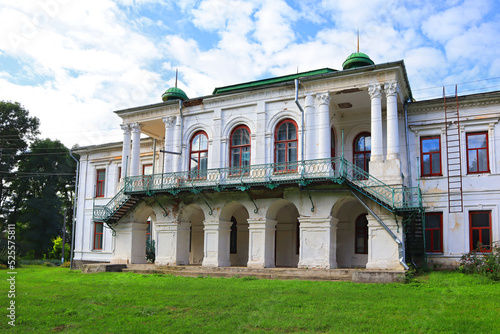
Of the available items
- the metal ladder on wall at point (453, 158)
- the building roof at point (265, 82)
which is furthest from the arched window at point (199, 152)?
the metal ladder on wall at point (453, 158)

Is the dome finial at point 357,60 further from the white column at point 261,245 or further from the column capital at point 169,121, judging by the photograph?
the column capital at point 169,121

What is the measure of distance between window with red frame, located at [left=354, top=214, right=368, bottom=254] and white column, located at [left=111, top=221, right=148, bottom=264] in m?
11.3

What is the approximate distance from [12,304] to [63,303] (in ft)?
3.97

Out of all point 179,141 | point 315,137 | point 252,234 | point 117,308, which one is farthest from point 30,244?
point 117,308

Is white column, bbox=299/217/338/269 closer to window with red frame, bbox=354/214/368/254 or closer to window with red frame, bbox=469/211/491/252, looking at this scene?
window with red frame, bbox=354/214/368/254

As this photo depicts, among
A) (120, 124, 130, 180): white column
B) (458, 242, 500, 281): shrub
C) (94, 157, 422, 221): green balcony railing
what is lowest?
(458, 242, 500, 281): shrub

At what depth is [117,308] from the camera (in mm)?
11609

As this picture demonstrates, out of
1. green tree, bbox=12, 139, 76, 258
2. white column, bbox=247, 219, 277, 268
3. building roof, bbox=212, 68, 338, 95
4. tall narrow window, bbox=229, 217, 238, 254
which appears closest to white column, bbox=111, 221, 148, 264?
tall narrow window, bbox=229, 217, 238, 254

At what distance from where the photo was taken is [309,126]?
70.5 feet

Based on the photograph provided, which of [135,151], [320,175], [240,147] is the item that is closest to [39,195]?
[135,151]

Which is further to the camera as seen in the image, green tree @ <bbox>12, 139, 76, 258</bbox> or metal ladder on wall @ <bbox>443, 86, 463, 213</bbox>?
green tree @ <bbox>12, 139, 76, 258</bbox>

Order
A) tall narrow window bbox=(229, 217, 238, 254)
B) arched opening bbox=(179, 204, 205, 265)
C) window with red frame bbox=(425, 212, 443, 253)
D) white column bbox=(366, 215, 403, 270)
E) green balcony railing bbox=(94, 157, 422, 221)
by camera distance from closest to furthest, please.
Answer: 1. white column bbox=(366, 215, 403, 270)
2. green balcony railing bbox=(94, 157, 422, 221)
3. window with red frame bbox=(425, 212, 443, 253)
4. tall narrow window bbox=(229, 217, 238, 254)
5. arched opening bbox=(179, 204, 205, 265)

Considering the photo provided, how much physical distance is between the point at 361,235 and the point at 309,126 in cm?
588

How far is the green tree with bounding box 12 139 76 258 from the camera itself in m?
43.8
